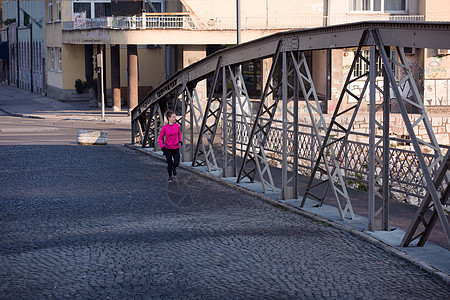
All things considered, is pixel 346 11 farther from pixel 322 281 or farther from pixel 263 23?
pixel 322 281

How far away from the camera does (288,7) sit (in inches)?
Result: 1626

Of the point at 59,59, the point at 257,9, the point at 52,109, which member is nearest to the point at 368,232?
the point at 257,9

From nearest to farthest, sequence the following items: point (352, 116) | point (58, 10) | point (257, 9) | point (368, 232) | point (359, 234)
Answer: point (359, 234)
point (368, 232)
point (352, 116)
point (257, 9)
point (58, 10)

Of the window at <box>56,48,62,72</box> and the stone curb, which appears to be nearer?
the stone curb

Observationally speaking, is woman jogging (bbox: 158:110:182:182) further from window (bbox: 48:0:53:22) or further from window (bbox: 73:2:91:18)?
window (bbox: 48:0:53:22)

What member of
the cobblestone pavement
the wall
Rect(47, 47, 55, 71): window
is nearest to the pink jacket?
the cobblestone pavement

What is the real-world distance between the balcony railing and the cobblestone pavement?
24473 mm

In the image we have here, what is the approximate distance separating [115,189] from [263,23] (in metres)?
27.5

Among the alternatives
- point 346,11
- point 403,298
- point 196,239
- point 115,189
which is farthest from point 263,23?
point 403,298

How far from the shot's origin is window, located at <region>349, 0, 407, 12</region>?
135 feet

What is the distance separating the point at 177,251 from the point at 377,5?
3446 centimetres

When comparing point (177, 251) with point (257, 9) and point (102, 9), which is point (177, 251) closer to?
point (257, 9)

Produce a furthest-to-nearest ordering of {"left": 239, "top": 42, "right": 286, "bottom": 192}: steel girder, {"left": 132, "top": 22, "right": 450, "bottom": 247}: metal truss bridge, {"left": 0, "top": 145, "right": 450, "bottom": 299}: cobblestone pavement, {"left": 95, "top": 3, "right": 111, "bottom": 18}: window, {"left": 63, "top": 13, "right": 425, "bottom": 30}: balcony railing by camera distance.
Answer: {"left": 95, "top": 3, "right": 111, "bottom": 18}: window → {"left": 63, "top": 13, "right": 425, "bottom": 30}: balcony railing → {"left": 239, "top": 42, "right": 286, "bottom": 192}: steel girder → {"left": 132, "top": 22, "right": 450, "bottom": 247}: metal truss bridge → {"left": 0, "top": 145, "right": 450, "bottom": 299}: cobblestone pavement

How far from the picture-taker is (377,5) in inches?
1631
